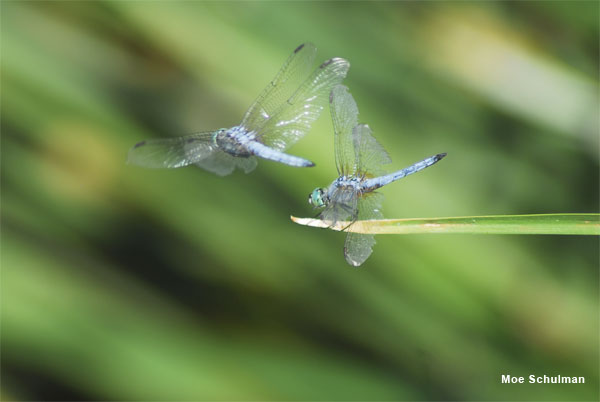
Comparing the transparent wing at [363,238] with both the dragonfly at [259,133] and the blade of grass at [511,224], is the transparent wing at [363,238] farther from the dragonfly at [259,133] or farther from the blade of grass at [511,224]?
the dragonfly at [259,133]

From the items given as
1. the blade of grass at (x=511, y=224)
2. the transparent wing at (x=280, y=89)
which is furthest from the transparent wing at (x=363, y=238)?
the transparent wing at (x=280, y=89)

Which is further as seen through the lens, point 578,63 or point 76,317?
point 578,63

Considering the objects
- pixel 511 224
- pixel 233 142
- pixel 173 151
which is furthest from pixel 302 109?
pixel 511 224

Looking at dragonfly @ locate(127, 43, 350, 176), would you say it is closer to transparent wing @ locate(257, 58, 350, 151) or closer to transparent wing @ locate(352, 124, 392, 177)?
transparent wing @ locate(257, 58, 350, 151)

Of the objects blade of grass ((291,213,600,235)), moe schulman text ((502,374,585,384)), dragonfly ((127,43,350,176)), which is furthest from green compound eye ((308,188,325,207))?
moe schulman text ((502,374,585,384))

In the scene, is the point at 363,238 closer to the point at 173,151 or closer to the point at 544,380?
the point at 173,151

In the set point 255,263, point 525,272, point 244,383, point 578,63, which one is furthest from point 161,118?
point 578,63

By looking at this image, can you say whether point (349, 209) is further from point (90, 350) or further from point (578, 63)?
point (578, 63)
